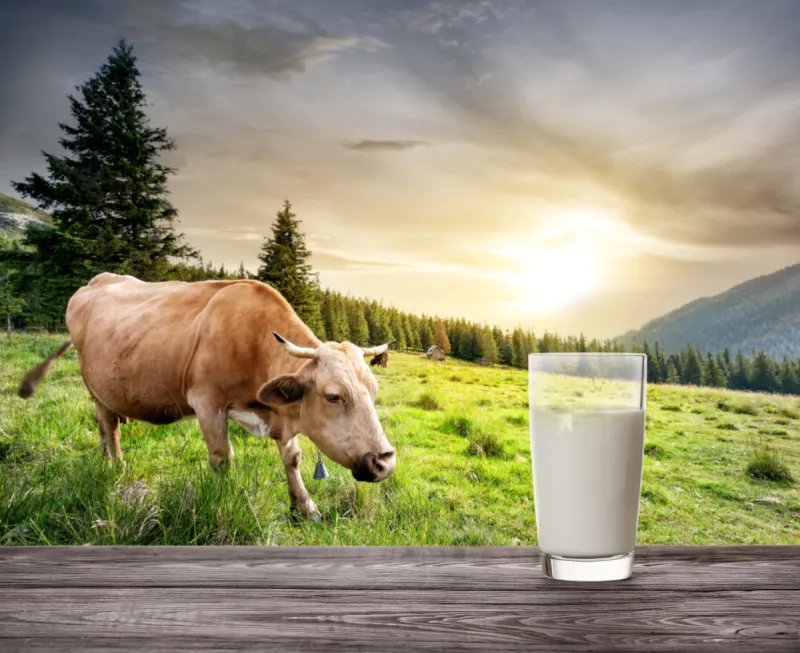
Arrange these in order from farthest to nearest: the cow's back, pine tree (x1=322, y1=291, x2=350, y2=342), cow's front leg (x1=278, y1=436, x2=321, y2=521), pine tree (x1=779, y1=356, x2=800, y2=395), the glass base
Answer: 1. pine tree (x1=779, y1=356, x2=800, y2=395)
2. pine tree (x1=322, y1=291, x2=350, y2=342)
3. the cow's back
4. cow's front leg (x1=278, y1=436, x2=321, y2=521)
5. the glass base

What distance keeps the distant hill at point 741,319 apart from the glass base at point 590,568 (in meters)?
2.53

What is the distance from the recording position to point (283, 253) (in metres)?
3.70

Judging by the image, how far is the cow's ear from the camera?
2.81 meters

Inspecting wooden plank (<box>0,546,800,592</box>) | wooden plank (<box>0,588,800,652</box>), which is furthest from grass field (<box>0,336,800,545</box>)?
wooden plank (<box>0,588,800,652</box>)

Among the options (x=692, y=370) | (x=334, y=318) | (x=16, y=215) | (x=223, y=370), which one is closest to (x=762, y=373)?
(x=692, y=370)

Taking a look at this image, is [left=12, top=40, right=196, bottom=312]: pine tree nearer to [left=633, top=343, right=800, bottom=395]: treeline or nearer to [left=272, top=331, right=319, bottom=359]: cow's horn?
[left=272, top=331, right=319, bottom=359]: cow's horn

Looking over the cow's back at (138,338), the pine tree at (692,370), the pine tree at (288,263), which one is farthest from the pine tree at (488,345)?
the cow's back at (138,338)

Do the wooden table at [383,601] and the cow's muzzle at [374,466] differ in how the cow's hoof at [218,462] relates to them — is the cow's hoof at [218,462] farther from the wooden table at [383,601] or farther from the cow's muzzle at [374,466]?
the wooden table at [383,601]

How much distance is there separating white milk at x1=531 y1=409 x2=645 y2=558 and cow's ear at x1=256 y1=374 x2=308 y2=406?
5.41 feet

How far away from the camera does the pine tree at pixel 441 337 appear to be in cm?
379

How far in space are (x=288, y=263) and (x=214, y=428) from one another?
3.13 ft

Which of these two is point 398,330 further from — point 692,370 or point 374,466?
point 692,370

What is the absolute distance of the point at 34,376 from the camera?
3441mm

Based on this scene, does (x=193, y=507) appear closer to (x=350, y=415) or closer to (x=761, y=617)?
(x=350, y=415)
